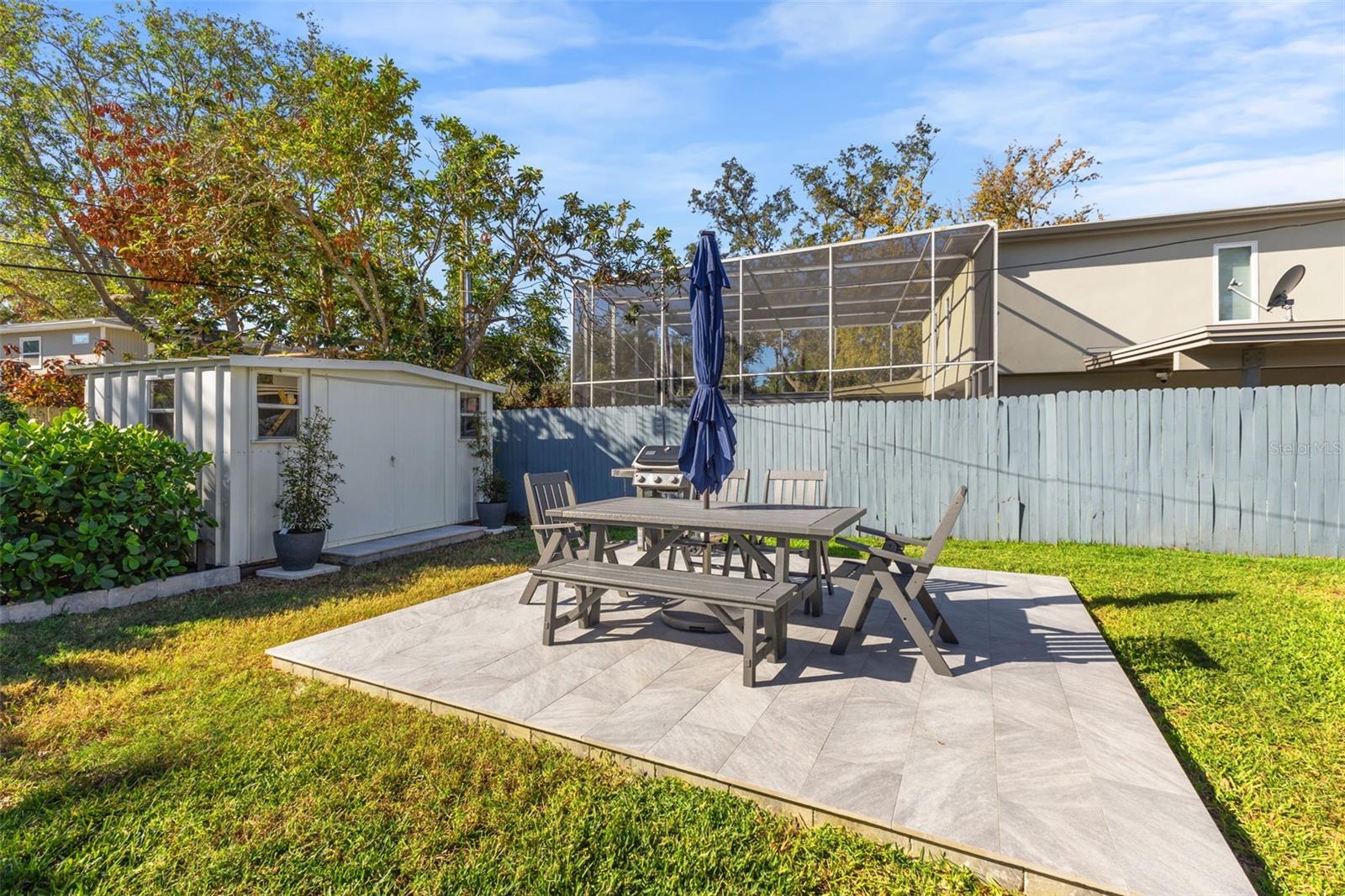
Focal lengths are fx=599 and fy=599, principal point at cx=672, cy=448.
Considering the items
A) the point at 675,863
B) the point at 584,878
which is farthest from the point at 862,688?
the point at 584,878

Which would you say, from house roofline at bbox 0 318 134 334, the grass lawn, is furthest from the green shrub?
house roofline at bbox 0 318 134 334

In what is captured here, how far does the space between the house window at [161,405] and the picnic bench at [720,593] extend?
538 centimetres

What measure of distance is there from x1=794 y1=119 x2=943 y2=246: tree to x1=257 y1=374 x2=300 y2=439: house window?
1748cm

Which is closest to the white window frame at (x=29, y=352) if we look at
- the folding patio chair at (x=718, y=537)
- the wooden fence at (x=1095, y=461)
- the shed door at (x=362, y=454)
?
the shed door at (x=362, y=454)

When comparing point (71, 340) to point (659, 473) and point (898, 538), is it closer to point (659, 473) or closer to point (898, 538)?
point (659, 473)

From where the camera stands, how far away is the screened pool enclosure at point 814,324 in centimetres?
955

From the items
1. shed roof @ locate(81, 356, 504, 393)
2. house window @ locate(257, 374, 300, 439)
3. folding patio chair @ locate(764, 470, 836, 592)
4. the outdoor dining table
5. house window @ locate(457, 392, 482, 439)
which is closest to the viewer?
the outdoor dining table

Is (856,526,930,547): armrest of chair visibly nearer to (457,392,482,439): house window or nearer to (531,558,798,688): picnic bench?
(531,558,798,688): picnic bench

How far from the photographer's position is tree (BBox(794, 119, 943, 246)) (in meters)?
20.1

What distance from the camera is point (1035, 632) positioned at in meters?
4.00

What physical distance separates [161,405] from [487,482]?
4.08m

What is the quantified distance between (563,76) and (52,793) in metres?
7.71

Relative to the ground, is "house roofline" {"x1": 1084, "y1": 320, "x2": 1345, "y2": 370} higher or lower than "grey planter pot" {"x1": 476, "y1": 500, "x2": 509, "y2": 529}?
higher

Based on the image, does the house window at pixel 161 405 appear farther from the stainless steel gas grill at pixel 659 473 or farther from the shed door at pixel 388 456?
the stainless steel gas grill at pixel 659 473
